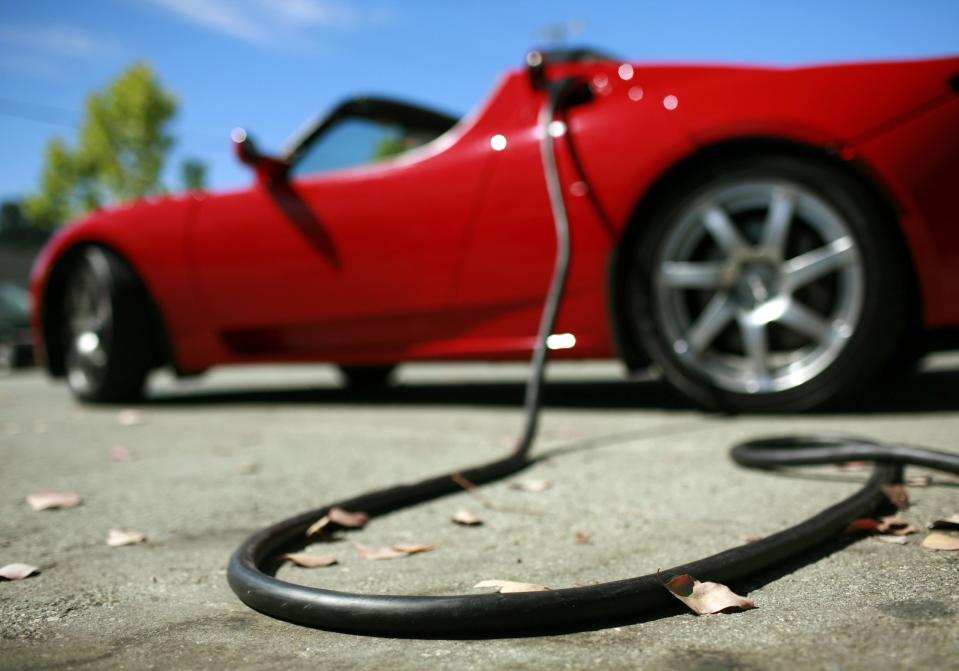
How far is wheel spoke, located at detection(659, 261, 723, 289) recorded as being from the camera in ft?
9.44


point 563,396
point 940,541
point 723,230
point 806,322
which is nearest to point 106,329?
point 563,396

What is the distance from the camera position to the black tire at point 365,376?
17.0 feet

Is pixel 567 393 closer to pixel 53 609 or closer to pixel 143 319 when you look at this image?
pixel 143 319

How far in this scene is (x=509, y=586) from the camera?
1.36 metres

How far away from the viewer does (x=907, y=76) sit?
2551 mm

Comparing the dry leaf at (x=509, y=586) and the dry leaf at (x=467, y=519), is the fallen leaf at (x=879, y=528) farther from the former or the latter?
the dry leaf at (x=467, y=519)

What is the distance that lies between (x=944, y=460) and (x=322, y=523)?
4.31ft

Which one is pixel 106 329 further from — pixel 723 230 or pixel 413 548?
pixel 413 548

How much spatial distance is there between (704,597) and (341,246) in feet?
8.79

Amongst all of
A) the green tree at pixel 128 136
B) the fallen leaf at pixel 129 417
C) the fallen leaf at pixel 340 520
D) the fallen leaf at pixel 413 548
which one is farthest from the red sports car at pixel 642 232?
the green tree at pixel 128 136

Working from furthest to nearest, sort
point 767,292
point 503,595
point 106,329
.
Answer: point 106,329 < point 767,292 < point 503,595

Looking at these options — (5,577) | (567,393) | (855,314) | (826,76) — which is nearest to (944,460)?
(855,314)

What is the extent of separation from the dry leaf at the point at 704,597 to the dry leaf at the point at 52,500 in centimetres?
156

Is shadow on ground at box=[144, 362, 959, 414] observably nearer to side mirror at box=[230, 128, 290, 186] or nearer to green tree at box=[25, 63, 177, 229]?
side mirror at box=[230, 128, 290, 186]
